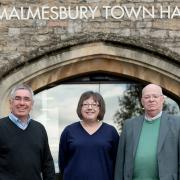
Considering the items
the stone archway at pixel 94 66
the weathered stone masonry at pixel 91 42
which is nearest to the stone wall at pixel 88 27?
the weathered stone masonry at pixel 91 42

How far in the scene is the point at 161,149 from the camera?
4.72 meters

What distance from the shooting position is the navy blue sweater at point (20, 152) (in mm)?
4621

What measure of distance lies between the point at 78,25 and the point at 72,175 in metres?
3.85

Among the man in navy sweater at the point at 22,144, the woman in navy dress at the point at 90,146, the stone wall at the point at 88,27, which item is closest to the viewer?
the man in navy sweater at the point at 22,144

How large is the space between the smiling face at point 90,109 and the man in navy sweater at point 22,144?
38 cm

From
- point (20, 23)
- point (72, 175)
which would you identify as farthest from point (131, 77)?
point (72, 175)

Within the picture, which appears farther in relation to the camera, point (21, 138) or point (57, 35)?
point (57, 35)

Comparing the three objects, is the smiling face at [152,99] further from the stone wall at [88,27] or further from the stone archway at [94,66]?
the stone wall at [88,27]

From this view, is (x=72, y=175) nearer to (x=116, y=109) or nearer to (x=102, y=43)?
(x=102, y=43)

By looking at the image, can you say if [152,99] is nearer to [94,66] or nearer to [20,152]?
[20,152]

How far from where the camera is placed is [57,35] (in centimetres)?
851

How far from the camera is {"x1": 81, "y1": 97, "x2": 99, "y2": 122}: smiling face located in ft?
16.4

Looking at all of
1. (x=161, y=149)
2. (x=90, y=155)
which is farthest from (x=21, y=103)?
(x=161, y=149)

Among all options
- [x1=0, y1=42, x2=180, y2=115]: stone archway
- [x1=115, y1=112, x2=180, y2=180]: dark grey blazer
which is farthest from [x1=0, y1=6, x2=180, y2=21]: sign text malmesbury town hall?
[x1=115, y1=112, x2=180, y2=180]: dark grey blazer
